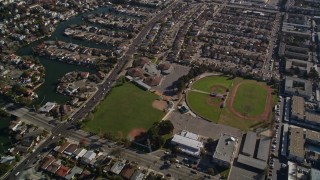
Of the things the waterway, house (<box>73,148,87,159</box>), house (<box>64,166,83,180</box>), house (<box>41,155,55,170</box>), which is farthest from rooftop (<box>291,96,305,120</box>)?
house (<box>41,155,55,170</box>)

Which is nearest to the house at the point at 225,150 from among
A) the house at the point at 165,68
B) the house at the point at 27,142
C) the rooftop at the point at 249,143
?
the rooftop at the point at 249,143

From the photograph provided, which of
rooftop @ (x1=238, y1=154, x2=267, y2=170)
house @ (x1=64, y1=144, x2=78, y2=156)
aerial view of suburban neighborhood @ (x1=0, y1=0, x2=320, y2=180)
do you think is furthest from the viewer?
house @ (x1=64, y1=144, x2=78, y2=156)

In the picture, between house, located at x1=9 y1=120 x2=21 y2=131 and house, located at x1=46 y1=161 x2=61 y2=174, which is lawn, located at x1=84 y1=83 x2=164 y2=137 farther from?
house, located at x1=9 y1=120 x2=21 y2=131

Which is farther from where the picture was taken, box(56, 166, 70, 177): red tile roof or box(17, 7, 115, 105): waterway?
box(17, 7, 115, 105): waterway

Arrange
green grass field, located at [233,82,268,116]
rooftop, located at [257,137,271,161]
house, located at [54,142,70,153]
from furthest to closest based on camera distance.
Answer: green grass field, located at [233,82,268,116] → house, located at [54,142,70,153] → rooftop, located at [257,137,271,161]

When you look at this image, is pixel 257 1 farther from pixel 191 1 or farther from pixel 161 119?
pixel 161 119

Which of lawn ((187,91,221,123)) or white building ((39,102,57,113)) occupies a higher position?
lawn ((187,91,221,123))

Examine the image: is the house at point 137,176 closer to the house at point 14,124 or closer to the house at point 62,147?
the house at point 62,147
